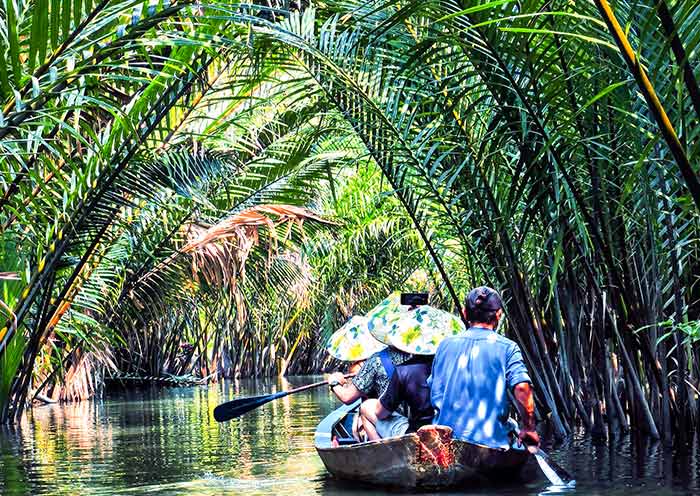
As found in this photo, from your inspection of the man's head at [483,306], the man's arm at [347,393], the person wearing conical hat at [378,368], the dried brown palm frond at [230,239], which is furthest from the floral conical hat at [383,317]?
the dried brown palm frond at [230,239]

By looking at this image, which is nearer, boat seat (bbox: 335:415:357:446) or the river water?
the river water

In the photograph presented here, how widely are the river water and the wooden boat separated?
12 centimetres

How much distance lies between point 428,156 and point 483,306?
1891 millimetres

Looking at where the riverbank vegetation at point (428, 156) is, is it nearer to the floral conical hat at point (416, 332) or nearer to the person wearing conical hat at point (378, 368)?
the floral conical hat at point (416, 332)

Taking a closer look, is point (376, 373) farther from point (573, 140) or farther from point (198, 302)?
point (198, 302)

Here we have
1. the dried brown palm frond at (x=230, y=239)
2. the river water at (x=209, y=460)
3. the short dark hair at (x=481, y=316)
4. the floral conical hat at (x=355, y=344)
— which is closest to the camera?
the short dark hair at (x=481, y=316)

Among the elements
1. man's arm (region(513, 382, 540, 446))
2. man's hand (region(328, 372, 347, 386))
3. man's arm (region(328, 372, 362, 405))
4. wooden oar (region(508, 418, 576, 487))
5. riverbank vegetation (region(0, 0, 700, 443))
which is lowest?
wooden oar (region(508, 418, 576, 487))

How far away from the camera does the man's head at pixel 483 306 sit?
705 centimetres

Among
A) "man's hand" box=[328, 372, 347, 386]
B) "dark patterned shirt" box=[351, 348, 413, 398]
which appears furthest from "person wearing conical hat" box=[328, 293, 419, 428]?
"man's hand" box=[328, 372, 347, 386]

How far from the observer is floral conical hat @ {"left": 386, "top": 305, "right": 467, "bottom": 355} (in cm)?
818

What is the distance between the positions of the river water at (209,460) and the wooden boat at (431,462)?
125 mm

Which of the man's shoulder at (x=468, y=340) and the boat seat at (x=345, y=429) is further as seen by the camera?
the boat seat at (x=345, y=429)

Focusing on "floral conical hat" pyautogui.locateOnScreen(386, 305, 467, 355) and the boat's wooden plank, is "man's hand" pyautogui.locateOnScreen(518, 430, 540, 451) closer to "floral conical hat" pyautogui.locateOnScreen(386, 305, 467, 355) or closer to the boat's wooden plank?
"floral conical hat" pyautogui.locateOnScreen(386, 305, 467, 355)

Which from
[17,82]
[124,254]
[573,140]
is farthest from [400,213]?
[17,82]
